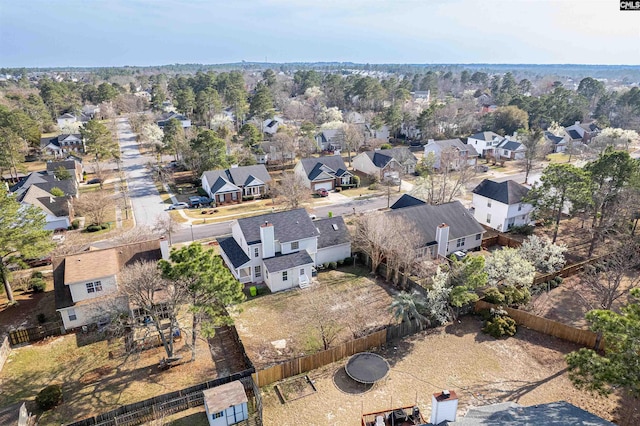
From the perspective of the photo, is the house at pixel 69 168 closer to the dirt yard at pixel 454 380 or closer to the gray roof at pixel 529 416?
the dirt yard at pixel 454 380

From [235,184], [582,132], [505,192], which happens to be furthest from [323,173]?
[582,132]

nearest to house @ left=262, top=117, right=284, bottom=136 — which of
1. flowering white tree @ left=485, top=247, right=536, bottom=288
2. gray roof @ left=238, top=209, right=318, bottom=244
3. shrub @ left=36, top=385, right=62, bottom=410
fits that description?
gray roof @ left=238, top=209, right=318, bottom=244

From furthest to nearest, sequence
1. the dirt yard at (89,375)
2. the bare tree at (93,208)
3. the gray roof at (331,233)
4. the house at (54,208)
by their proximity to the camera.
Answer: the house at (54,208) < the bare tree at (93,208) < the gray roof at (331,233) < the dirt yard at (89,375)

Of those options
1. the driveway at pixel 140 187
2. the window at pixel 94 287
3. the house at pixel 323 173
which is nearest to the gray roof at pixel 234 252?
the window at pixel 94 287

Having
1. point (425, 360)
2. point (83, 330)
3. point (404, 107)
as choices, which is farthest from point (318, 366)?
point (404, 107)

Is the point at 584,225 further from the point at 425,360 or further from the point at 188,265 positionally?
the point at 188,265
